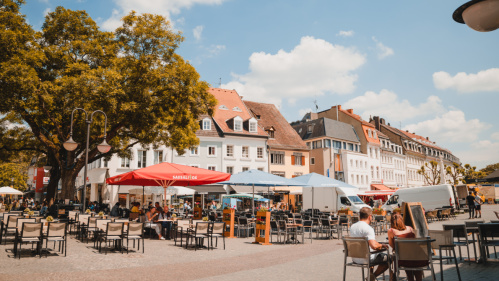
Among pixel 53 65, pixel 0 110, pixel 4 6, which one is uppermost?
pixel 4 6

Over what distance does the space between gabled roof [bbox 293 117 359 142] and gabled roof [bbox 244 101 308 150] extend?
4778mm

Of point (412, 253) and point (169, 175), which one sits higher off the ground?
point (169, 175)

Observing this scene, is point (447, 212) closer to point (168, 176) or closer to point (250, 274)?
point (168, 176)

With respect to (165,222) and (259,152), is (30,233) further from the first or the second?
(259,152)

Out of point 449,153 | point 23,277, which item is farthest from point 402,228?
point 449,153

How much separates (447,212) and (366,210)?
24.4 meters

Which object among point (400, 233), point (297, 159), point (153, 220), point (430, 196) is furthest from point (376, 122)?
point (400, 233)

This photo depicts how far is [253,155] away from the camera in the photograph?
45875 mm

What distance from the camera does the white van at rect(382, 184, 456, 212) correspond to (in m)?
29.2

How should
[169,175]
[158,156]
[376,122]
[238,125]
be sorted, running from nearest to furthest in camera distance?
[169,175], [158,156], [238,125], [376,122]

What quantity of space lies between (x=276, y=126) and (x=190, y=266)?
4367 cm

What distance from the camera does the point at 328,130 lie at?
56250 millimetres

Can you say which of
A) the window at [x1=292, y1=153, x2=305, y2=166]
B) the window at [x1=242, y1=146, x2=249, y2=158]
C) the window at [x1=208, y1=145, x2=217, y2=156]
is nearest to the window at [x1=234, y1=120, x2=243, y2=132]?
the window at [x1=242, y1=146, x2=249, y2=158]

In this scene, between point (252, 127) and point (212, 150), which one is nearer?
point (212, 150)
